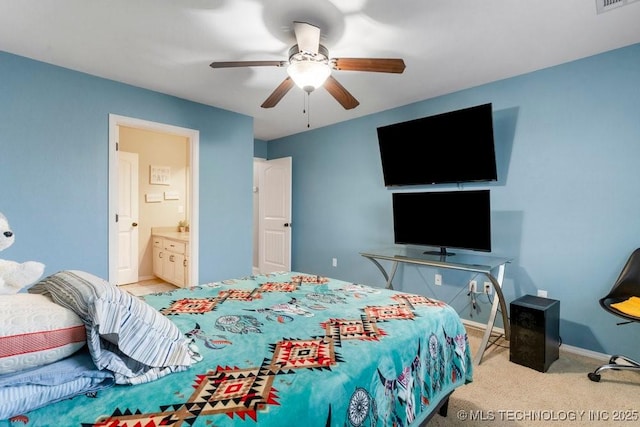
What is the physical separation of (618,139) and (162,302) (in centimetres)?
346

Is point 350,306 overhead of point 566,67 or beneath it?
beneath

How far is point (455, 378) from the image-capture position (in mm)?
1645

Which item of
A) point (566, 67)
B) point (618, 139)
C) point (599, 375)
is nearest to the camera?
point (599, 375)

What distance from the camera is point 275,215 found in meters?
5.41

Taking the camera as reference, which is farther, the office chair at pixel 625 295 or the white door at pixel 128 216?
the white door at pixel 128 216

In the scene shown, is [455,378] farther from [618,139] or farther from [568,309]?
[618,139]

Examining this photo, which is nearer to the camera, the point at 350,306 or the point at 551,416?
the point at 350,306

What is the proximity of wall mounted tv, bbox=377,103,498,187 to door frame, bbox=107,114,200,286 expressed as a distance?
7.21ft

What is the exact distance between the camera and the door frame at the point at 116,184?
3125 mm

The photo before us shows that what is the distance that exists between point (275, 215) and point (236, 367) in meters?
4.40

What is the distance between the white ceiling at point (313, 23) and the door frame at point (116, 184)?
413mm

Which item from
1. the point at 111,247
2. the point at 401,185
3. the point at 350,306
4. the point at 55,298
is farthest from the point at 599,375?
the point at 111,247

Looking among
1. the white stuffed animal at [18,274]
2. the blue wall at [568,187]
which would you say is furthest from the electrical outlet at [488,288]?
the white stuffed animal at [18,274]

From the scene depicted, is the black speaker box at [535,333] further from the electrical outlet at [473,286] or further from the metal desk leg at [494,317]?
the electrical outlet at [473,286]
